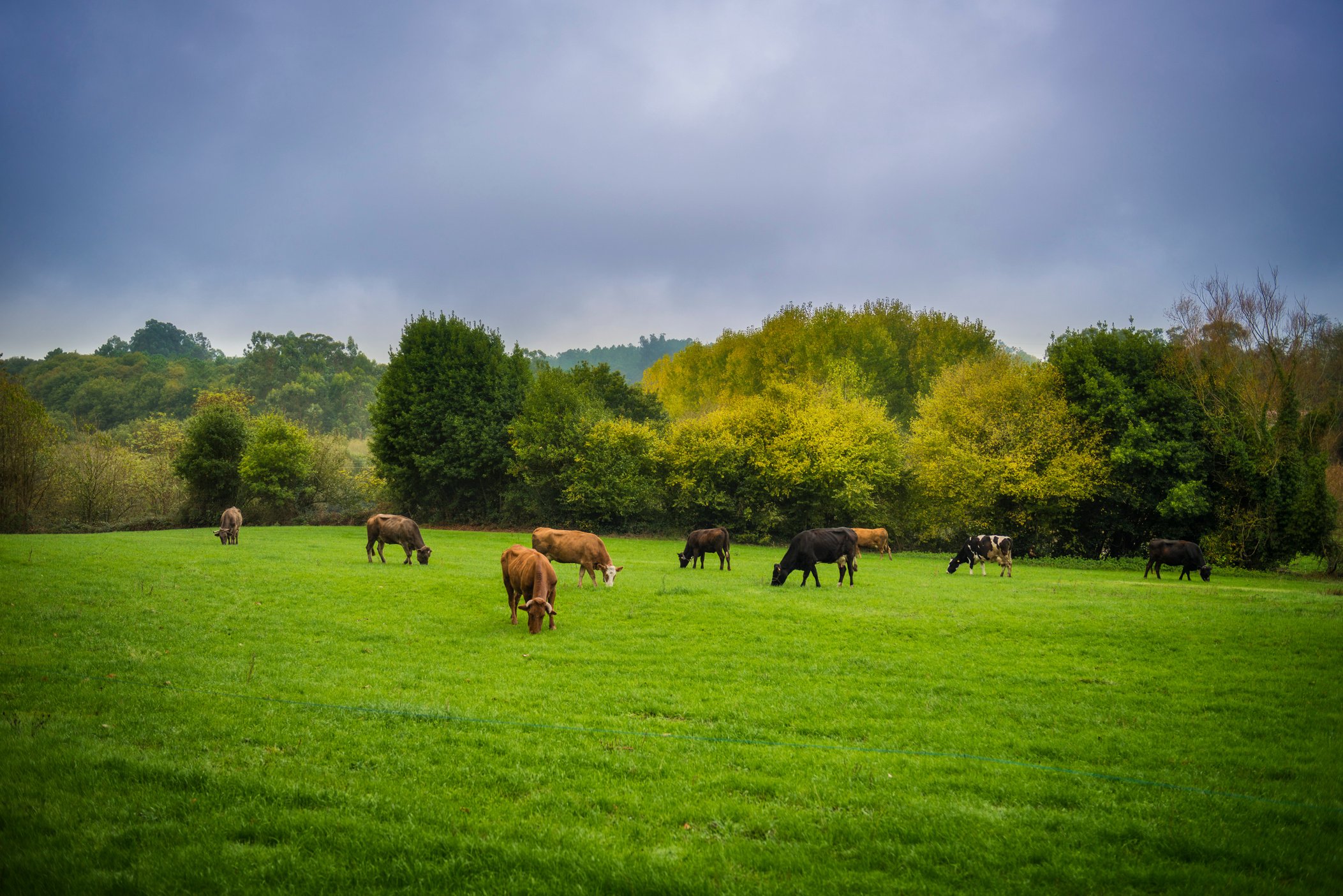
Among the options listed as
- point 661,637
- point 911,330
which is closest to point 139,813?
point 661,637

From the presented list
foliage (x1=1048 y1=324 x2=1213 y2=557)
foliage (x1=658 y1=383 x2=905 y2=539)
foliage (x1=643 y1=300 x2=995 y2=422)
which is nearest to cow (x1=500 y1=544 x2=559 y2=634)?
foliage (x1=658 y1=383 x2=905 y2=539)

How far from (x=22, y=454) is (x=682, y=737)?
4465cm

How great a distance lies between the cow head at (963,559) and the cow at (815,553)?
9.03 meters

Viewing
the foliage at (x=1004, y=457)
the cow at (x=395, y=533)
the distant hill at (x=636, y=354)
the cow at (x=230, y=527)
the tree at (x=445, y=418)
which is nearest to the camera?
the cow at (x=395, y=533)

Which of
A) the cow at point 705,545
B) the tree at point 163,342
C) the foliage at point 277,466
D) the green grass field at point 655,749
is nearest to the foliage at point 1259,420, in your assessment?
the green grass field at point 655,749

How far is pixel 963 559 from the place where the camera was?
28.8 metres

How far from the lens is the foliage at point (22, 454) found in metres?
33.3

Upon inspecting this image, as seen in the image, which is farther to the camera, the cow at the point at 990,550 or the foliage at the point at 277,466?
the foliage at the point at 277,466

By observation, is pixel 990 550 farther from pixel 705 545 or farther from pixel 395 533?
pixel 395 533

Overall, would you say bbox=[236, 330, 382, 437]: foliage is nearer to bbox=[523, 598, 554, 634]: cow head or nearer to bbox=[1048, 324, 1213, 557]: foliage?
bbox=[1048, 324, 1213, 557]: foliage

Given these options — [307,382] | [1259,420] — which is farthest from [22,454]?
[307,382]

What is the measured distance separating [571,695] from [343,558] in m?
19.3

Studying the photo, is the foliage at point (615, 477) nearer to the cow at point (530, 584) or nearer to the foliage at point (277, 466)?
the foliage at point (277, 466)

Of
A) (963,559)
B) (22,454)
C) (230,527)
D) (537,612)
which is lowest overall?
(230,527)
